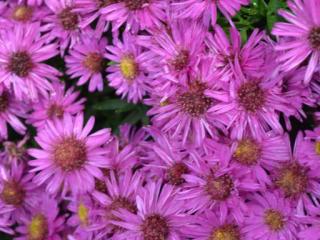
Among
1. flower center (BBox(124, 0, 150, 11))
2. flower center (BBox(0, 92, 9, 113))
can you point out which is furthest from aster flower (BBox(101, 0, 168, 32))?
flower center (BBox(0, 92, 9, 113))

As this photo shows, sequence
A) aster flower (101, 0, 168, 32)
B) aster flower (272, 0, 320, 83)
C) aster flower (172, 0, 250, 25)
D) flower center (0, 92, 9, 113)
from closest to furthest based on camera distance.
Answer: aster flower (272, 0, 320, 83) → aster flower (172, 0, 250, 25) → aster flower (101, 0, 168, 32) → flower center (0, 92, 9, 113)

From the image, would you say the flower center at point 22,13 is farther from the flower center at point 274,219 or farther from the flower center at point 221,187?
the flower center at point 274,219

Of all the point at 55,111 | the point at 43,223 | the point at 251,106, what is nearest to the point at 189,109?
the point at 251,106

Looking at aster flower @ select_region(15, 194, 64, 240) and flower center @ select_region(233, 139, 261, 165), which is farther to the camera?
aster flower @ select_region(15, 194, 64, 240)

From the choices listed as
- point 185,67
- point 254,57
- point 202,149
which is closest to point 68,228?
point 202,149

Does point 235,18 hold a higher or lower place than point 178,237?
higher

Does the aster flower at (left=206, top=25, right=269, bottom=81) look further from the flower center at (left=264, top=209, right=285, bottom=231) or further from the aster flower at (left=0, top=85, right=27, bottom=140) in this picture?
the aster flower at (left=0, top=85, right=27, bottom=140)

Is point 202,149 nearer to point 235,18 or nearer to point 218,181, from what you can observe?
point 218,181

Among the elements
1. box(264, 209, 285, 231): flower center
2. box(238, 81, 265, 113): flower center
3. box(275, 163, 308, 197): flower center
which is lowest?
box(264, 209, 285, 231): flower center

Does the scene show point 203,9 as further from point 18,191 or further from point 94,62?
point 18,191
